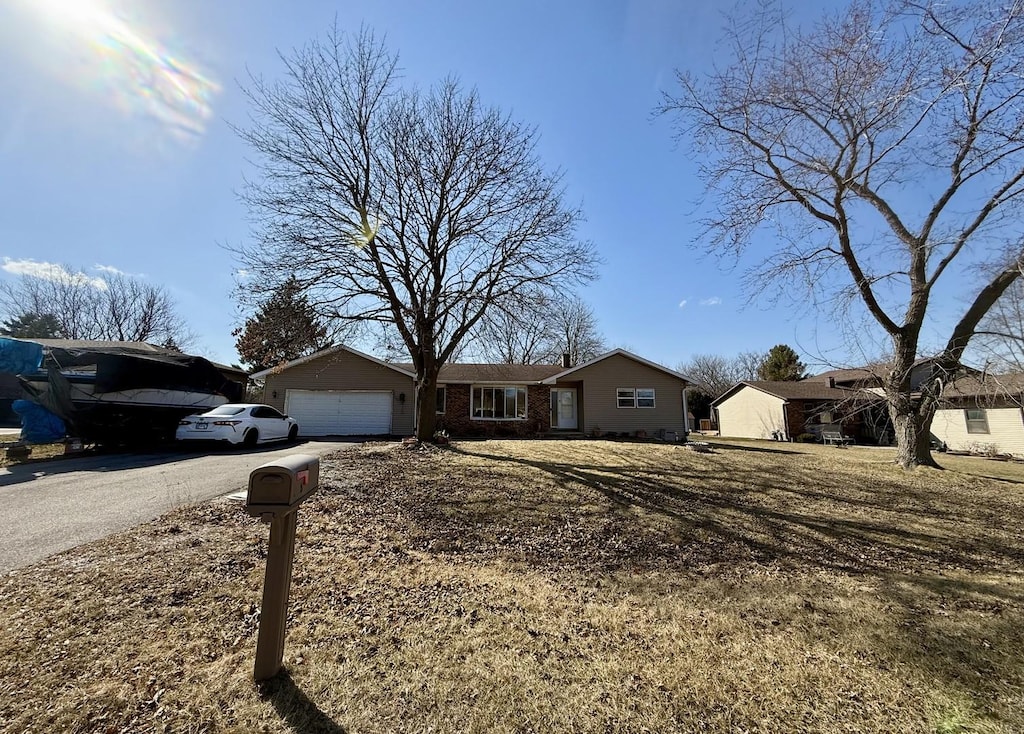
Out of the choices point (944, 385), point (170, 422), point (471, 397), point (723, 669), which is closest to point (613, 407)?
point (471, 397)

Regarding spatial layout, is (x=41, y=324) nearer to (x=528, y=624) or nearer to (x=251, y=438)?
(x=251, y=438)

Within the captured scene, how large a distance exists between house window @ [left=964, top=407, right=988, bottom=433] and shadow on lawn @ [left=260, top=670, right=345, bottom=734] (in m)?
29.9

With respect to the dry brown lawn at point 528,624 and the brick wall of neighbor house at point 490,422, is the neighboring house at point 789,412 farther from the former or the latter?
the dry brown lawn at point 528,624

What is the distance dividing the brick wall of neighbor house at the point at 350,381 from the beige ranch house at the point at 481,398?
44 mm

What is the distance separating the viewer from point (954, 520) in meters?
7.07

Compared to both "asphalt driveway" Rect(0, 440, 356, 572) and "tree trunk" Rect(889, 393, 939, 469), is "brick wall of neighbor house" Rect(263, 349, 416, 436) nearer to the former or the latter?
"asphalt driveway" Rect(0, 440, 356, 572)

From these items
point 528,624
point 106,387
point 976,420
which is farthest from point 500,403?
point 976,420

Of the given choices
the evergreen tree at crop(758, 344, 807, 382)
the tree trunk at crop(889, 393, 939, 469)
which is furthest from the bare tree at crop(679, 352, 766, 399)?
the tree trunk at crop(889, 393, 939, 469)

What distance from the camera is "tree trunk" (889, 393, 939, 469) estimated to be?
11.4m

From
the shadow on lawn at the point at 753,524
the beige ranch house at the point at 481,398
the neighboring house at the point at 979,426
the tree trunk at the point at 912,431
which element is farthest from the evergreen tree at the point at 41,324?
the neighboring house at the point at 979,426

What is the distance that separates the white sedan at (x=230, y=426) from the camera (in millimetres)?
12258

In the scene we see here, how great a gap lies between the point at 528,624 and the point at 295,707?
1.69m

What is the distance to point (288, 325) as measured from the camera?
10766mm

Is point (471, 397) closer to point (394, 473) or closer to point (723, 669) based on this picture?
point (394, 473)
